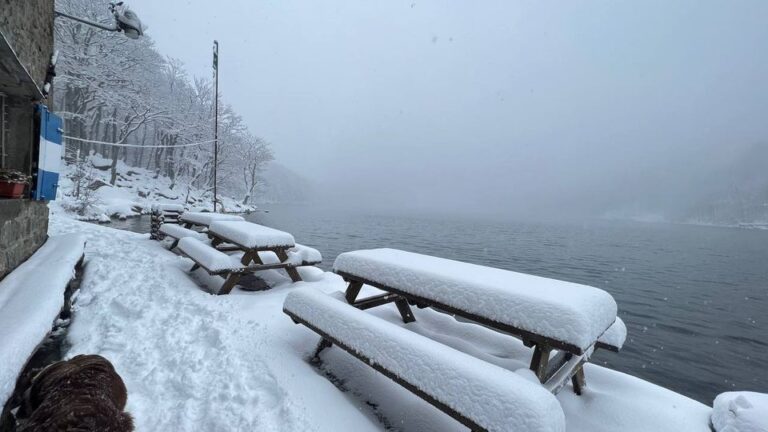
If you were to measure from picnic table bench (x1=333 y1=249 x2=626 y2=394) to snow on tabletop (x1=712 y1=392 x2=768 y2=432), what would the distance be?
2.56ft

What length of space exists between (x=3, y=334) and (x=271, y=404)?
6.63 feet

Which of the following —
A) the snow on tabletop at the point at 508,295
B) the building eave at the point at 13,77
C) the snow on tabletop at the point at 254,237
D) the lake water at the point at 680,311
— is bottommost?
the lake water at the point at 680,311

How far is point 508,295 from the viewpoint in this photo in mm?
2494

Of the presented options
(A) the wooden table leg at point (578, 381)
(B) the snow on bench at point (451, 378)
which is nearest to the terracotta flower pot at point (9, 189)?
(B) the snow on bench at point (451, 378)

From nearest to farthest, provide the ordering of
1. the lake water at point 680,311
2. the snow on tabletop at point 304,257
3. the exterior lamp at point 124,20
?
1. the exterior lamp at point 124,20
2. the snow on tabletop at point 304,257
3. the lake water at point 680,311

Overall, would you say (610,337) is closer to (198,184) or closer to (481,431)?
(481,431)

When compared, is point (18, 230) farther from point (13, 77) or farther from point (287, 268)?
point (287, 268)

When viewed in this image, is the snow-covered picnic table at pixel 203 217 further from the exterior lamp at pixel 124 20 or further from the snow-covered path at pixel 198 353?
the exterior lamp at pixel 124 20

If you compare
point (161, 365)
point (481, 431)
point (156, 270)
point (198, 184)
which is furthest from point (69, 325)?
point (198, 184)

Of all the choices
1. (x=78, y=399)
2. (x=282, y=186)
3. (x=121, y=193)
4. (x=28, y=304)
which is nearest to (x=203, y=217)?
(x=28, y=304)

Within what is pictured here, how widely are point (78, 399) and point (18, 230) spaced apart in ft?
12.6

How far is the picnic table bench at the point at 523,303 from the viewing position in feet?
7.26

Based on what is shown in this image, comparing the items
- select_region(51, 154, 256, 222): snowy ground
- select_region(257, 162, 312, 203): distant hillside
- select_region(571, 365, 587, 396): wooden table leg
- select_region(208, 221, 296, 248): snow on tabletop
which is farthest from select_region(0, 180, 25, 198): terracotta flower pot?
select_region(257, 162, 312, 203): distant hillside

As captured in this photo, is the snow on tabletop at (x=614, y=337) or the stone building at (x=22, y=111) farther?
the stone building at (x=22, y=111)
